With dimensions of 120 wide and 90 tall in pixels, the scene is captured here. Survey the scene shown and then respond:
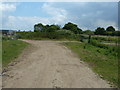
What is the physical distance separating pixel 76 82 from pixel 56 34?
34.3m

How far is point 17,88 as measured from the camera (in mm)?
5973

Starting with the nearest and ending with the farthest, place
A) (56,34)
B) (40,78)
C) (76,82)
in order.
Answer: (76,82)
(40,78)
(56,34)

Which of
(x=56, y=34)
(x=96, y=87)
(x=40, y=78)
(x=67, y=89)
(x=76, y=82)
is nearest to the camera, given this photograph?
(x=67, y=89)

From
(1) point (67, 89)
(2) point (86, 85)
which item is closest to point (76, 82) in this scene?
(2) point (86, 85)

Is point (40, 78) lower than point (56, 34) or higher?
lower

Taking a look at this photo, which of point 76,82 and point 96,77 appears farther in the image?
point 96,77

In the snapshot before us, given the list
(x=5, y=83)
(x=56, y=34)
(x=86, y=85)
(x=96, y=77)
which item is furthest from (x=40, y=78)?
(x=56, y=34)

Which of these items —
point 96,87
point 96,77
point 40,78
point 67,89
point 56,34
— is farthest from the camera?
point 56,34

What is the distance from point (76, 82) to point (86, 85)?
447 millimetres

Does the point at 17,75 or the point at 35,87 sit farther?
the point at 17,75

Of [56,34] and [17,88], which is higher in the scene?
[56,34]

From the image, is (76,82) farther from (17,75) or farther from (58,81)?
(17,75)

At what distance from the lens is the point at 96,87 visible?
6301 millimetres

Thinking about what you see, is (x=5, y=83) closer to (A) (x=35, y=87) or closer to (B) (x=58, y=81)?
(A) (x=35, y=87)
